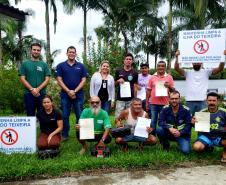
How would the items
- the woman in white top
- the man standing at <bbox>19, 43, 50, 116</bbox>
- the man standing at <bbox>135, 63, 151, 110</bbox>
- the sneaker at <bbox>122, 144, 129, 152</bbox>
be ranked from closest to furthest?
the sneaker at <bbox>122, 144, 129, 152</bbox>, the man standing at <bbox>19, 43, 50, 116</bbox>, the woman in white top, the man standing at <bbox>135, 63, 151, 110</bbox>

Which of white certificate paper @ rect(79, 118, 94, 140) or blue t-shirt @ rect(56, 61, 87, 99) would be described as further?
blue t-shirt @ rect(56, 61, 87, 99)

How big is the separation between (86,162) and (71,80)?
6.58ft

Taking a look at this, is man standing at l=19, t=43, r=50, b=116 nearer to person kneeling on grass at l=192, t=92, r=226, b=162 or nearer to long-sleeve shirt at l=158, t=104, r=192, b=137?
long-sleeve shirt at l=158, t=104, r=192, b=137

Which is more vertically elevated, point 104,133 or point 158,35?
point 158,35

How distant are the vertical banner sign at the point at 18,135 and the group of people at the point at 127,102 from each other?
180mm

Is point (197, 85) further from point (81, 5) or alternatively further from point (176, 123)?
point (81, 5)

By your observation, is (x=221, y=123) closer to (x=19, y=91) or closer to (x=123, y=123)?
(x=123, y=123)

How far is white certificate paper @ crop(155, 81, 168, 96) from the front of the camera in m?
6.61

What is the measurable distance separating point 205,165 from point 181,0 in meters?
14.4

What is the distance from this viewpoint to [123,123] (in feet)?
21.6

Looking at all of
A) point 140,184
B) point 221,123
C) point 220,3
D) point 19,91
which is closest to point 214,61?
point 221,123

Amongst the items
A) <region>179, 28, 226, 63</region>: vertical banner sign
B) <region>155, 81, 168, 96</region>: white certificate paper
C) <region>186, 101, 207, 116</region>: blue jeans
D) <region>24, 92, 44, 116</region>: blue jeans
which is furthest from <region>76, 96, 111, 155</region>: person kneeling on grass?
<region>179, 28, 226, 63</region>: vertical banner sign

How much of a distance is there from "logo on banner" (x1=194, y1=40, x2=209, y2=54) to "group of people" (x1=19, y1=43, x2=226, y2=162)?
0.28m

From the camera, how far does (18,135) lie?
593cm
